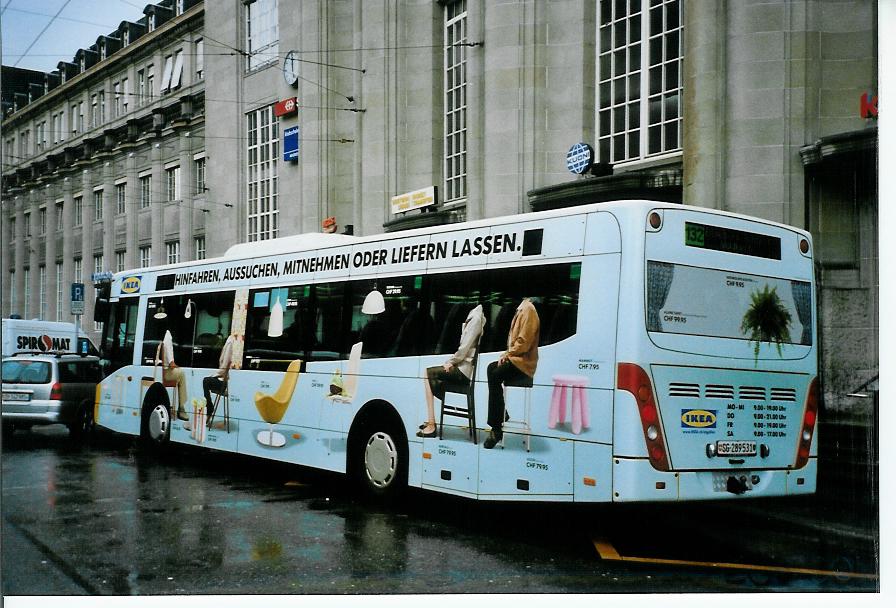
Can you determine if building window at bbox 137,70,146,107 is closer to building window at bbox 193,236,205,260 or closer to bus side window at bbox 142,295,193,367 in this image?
building window at bbox 193,236,205,260

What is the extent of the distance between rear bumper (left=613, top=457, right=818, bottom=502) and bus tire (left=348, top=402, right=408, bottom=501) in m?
2.79

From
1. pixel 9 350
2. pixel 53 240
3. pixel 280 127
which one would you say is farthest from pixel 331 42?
pixel 9 350

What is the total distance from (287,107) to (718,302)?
7.21 metres

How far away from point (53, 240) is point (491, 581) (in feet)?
24.2

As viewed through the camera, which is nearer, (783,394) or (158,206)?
(783,394)

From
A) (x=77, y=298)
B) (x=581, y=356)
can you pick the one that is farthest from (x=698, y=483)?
(x=77, y=298)

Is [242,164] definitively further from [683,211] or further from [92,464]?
[683,211]

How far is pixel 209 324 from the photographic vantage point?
12.6 metres

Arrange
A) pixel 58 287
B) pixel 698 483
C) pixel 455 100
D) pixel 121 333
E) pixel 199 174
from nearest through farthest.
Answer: pixel 698 483, pixel 58 287, pixel 199 174, pixel 455 100, pixel 121 333

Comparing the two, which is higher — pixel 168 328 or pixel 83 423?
pixel 168 328

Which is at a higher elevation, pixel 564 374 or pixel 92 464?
pixel 564 374

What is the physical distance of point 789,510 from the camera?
27.6 feet

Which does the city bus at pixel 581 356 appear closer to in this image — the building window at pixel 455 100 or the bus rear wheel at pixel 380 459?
the bus rear wheel at pixel 380 459

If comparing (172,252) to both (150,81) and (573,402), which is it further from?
(573,402)
